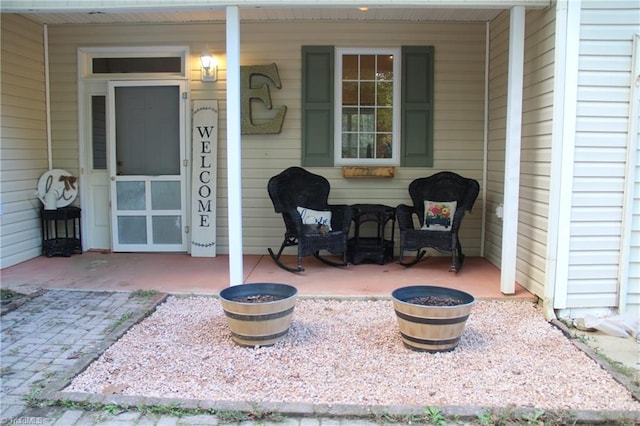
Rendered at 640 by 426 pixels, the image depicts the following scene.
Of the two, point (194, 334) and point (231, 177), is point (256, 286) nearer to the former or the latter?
point (194, 334)

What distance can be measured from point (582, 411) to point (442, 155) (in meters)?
3.52

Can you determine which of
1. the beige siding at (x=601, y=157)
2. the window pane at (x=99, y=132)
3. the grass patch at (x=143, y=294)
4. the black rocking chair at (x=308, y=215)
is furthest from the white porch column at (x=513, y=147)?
the window pane at (x=99, y=132)

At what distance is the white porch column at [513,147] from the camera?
3.94 meters

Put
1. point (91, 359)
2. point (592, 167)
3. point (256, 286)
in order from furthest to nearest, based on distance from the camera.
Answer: point (592, 167) < point (256, 286) < point (91, 359)

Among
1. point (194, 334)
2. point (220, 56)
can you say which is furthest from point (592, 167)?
point (220, 56)

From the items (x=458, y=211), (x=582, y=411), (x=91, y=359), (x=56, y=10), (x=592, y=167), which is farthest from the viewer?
(x=458, y=211)

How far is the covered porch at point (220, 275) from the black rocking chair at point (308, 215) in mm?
233

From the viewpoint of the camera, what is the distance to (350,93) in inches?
221

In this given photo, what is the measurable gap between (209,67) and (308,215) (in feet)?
6.24

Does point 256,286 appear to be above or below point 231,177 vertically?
below

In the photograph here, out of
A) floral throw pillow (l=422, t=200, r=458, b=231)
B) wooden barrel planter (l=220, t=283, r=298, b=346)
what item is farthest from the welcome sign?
wooden barrel planter (l=220, t=283, r=298, b=346)

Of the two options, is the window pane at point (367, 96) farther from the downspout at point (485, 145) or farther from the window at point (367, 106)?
the downspout at point (485, 145)

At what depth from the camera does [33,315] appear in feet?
12.3

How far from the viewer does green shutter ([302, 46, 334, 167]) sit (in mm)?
5523
